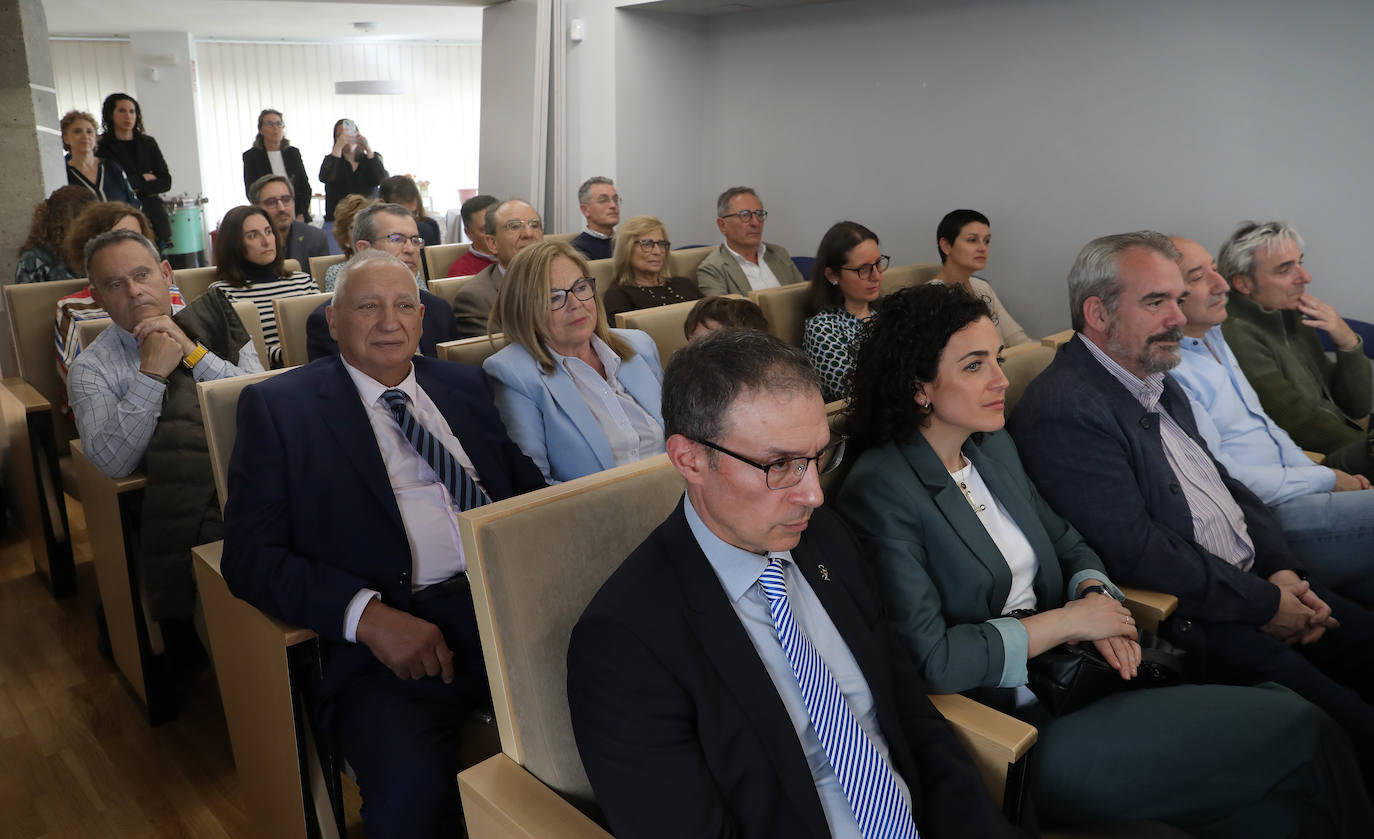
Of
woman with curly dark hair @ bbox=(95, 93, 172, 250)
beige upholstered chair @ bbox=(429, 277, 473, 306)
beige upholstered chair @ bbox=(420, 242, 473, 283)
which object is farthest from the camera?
woman with curly dark hair @ bbox=(95, 93, 172, 250)

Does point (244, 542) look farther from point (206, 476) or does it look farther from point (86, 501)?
point (86, 501)

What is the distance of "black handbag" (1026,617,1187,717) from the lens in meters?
1.62

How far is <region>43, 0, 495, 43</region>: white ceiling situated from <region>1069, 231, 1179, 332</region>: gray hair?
6.35 meters

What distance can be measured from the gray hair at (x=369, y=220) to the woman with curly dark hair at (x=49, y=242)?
4.57 feet

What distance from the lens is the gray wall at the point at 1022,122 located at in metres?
4.16

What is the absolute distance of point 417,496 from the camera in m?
1.99

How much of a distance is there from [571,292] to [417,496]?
2.36 feet

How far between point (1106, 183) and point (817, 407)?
4219mm

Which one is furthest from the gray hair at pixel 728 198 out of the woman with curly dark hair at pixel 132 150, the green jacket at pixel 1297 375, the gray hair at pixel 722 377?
the woman with curly dark hair at pixel 132 150

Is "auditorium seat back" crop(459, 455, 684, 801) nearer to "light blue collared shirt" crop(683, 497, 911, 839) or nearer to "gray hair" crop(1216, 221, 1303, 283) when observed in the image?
"light blue collared shirt" crop(683, 497, 911, 839)

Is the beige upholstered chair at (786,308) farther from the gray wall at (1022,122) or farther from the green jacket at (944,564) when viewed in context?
the gray wall at (1022,122)

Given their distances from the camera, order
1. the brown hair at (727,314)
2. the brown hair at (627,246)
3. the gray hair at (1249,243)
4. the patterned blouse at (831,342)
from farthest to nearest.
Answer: the brown hair at (627,246)
the patterned blouse at (831,342)
the gray hair at (1249,243)
the brown hair at (727,314)

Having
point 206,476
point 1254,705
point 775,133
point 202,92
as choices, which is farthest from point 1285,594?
point 202,92

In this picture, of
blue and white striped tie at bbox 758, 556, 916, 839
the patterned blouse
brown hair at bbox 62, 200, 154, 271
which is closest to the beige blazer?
the patterned blouse
